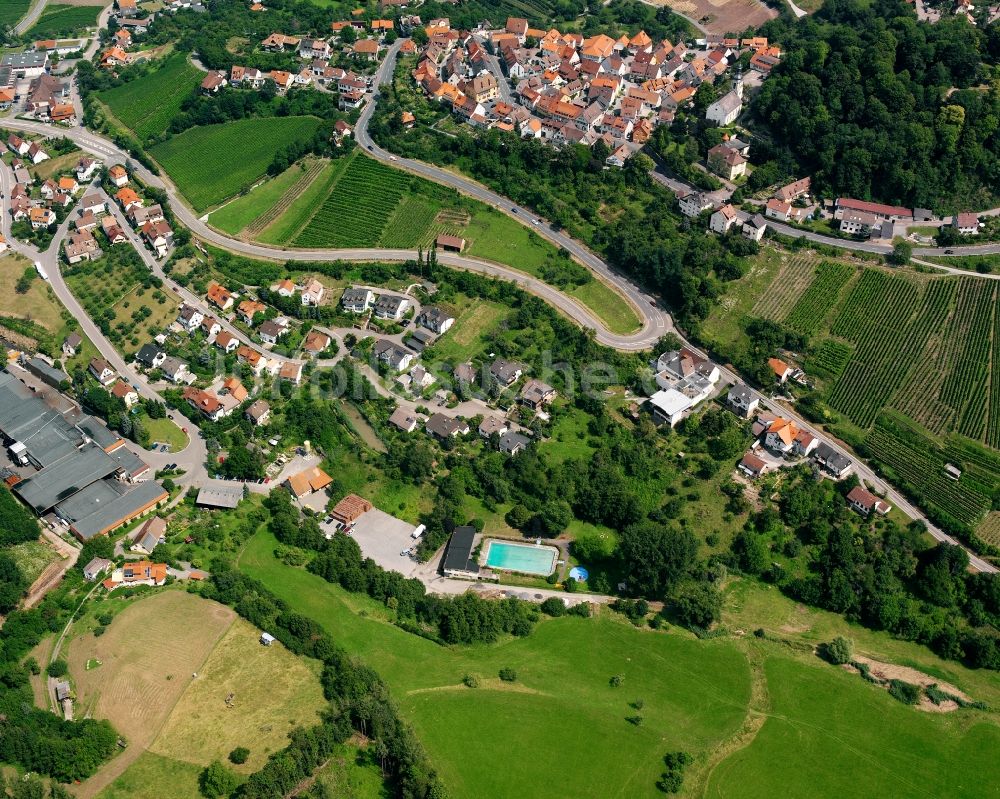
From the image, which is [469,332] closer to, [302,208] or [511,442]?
[511,442]

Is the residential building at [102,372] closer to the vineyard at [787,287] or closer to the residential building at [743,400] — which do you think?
the residential building at [743,400]

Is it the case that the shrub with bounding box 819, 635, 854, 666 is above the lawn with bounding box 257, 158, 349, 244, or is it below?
below

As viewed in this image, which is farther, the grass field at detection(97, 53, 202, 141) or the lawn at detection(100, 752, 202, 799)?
the grass field at detection(97, 53, 202, 141)

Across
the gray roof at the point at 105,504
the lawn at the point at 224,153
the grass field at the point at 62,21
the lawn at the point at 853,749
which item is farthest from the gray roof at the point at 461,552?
the grass field at the point at 62,21

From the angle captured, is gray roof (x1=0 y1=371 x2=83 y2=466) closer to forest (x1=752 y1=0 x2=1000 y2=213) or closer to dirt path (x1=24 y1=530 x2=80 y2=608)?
dirt path (x1=24 y1=530 x2=80 y2=608)

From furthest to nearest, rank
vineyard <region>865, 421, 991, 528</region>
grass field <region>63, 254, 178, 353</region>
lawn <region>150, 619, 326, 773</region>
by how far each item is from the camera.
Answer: grass field <region>63, 254, 178, 353</region>
vineyard <region>865, 421, 991, 528</region>
lawn <region>150, 619, 326, 773</region>

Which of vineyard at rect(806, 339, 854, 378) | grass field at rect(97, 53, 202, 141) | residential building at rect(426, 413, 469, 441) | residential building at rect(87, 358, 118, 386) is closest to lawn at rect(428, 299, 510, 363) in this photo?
residential building at rect(426, 413, 469, 441)
